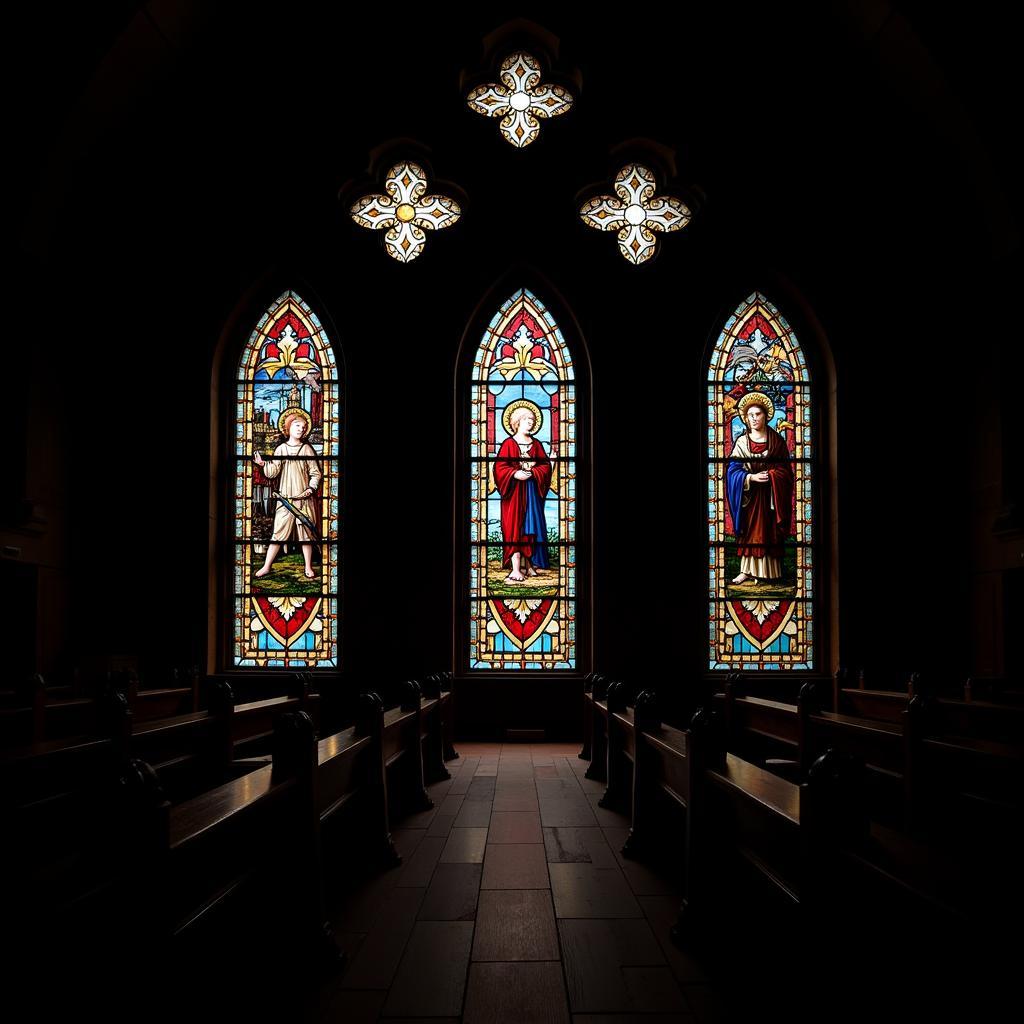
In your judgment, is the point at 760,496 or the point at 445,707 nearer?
the point at 445,707

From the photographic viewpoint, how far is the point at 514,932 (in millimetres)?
2652

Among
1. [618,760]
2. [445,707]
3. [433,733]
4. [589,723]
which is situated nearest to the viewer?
[618,760]

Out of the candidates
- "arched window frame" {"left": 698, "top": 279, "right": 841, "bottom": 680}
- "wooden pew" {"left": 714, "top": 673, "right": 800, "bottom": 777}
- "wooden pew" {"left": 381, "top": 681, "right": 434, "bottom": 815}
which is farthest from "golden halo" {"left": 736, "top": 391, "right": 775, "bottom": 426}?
"wooden pew" {"left": 381, "top": 681, "right": 434, "bottom": 815}

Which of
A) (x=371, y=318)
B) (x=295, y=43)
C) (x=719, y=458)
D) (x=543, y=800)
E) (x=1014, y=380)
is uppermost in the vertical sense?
(x=295, y=43)

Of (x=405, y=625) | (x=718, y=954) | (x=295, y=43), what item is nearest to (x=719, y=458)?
(x=405, y=625)

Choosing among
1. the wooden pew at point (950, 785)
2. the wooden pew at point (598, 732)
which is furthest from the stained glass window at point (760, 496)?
the wooden pew at point (950, 785)

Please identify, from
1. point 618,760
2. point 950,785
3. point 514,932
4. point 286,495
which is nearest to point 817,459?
point 618,760

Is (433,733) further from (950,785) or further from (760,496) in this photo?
(760,496)

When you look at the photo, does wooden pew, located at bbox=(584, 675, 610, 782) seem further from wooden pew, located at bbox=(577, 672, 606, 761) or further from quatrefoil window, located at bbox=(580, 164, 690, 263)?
quatrefoil window, located at bbox=(580, 164, 690, 263)

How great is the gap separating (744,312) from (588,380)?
1.81 metres

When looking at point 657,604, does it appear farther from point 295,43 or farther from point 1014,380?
point 295,43

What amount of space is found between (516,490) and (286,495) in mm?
2350

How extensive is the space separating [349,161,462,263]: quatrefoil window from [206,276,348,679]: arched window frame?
0.94 meters

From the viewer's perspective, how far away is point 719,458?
8.64m
